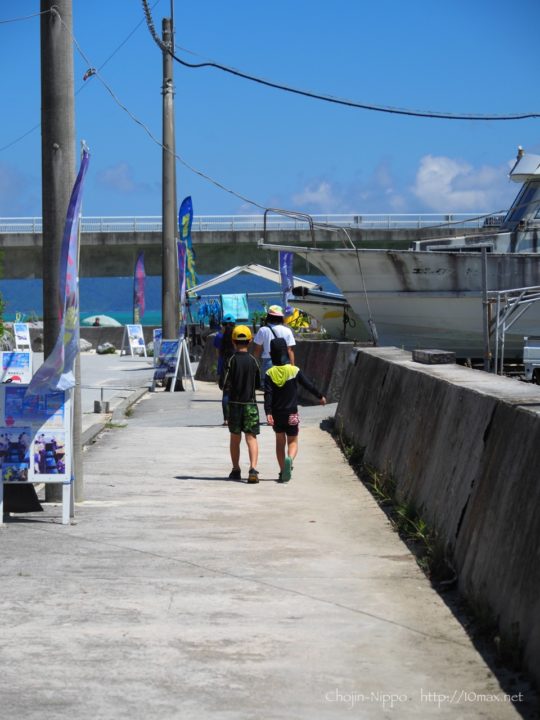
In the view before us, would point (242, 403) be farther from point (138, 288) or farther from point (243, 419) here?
point (138, 288)

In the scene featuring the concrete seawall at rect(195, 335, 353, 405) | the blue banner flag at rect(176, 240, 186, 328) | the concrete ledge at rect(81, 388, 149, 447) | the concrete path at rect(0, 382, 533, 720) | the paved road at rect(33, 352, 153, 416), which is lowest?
the paved road at rect(33, 352, 153, 416)

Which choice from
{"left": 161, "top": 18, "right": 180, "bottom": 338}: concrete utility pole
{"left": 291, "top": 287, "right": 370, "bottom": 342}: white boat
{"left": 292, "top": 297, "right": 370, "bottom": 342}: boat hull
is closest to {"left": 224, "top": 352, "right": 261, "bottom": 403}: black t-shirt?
{"left": 161, "top": 18, "right": 180, "bottom": 338}: concrete utility pole

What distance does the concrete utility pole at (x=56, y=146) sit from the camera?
10812 mm

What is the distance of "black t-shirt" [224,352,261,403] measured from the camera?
12.6 metres

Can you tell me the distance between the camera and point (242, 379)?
12.6 metres

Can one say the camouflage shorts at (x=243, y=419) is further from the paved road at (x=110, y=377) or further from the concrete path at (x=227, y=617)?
the paved road at (x=110, y=377)

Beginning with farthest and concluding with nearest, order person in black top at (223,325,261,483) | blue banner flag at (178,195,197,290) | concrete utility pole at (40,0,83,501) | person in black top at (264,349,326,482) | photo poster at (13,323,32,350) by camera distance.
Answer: photo poster at (13,323,32,350) → blue banner flag at (178,195,197,290) → person in black top at (264,349,326,482) → person in black top at (223,325,261,483) → concrete utility pole at (40,0,83,501)

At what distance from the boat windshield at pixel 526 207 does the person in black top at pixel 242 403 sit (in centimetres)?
1547

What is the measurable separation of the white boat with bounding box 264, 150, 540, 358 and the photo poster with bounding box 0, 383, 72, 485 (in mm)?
15946

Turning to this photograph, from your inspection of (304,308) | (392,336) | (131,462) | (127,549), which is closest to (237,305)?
(304,308)

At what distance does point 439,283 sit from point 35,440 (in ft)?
54.6

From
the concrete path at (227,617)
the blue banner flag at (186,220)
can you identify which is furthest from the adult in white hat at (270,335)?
the blue banner flag at (186,220)

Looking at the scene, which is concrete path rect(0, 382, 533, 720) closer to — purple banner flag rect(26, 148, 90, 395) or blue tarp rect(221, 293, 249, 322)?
purple banner flag rect(26, 148, 90, 395)

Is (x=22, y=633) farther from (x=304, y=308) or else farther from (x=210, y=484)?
(x=304, y=308)
